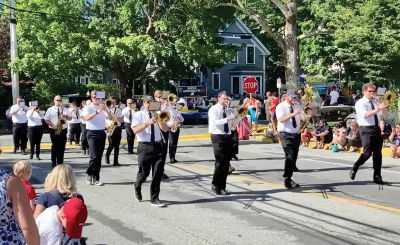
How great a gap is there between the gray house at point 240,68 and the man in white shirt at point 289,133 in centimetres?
4370

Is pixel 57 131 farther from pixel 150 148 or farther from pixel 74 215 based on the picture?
pixel 74 215

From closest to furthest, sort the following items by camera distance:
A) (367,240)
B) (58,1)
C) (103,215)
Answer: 1. (367,240)
2. (103,215)
3. (58,1)

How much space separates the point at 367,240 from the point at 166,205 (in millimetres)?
3453

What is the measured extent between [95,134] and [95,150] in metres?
0.36

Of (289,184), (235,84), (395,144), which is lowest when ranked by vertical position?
(289,184)

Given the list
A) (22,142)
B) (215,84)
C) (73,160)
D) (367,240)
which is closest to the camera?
(367,240)

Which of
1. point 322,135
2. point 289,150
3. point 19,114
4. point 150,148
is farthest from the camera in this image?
point 322,135

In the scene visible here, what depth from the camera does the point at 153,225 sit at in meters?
7.55

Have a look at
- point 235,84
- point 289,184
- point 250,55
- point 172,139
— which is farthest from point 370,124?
point 250,55

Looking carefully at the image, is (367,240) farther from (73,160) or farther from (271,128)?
(271,128)

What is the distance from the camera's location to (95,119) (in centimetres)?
1106

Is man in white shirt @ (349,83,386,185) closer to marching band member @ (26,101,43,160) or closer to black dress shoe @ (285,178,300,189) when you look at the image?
black dress shoe @ (285,178,300,189)

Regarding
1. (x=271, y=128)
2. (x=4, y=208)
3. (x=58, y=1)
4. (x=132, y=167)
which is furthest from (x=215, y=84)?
(x=4, y=208)

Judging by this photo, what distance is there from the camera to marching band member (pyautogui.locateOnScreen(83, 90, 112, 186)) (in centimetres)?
1087
